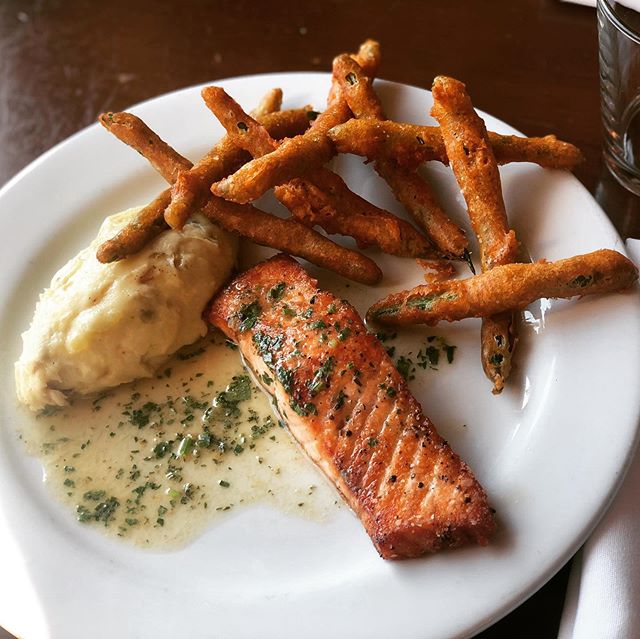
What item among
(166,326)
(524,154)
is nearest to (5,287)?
(166,326)

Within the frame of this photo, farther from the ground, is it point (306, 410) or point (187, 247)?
point (187, 247)

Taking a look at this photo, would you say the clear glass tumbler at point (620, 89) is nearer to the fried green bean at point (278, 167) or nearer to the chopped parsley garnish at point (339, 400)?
the fried green bean at point (278, 167)

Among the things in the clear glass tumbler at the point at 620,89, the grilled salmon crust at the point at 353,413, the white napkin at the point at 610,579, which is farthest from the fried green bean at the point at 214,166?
the white napkin at the point at 610,579

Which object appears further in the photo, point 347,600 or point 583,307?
point 583,307

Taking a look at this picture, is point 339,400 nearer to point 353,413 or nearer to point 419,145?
point 353,413

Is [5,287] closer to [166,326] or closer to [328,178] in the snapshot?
[166,326]

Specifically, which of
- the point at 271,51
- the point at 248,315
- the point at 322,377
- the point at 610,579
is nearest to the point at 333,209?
the point at 248,315
